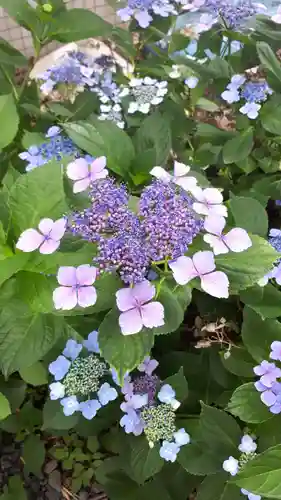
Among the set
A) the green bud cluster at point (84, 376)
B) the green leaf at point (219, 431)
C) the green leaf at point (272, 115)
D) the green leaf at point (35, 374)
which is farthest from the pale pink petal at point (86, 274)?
the green leaf at point (272, 115)

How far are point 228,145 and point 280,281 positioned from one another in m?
0.40

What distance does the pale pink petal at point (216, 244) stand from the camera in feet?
2.45

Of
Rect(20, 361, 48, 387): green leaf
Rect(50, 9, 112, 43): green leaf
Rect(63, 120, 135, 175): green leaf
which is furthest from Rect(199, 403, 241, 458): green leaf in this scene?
Rect(50, 9, 112, 43): green leaf

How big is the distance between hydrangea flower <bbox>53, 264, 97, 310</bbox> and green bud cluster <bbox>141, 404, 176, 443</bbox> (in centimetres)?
32

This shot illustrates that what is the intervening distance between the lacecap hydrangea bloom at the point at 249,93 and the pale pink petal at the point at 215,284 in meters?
0.59

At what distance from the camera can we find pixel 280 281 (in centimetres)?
98

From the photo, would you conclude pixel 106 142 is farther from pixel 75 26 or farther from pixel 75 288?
pixel 75 288

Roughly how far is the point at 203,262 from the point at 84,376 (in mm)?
327

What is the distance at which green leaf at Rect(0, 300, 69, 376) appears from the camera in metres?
0.86

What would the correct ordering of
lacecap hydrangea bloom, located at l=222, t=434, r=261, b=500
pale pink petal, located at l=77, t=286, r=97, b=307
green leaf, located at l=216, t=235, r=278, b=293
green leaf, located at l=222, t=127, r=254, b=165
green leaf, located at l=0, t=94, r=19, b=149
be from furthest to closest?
1. green leaf, located at l=222, t=127, r=254, b=165
2. green leaf, located at l=0, t=94, r=19, b=149
3. lacecap hydrangea bloom, located at l=222, t=434, r=261, b=500
4. green leaf, located at l=216, t=235, r=278, b=293
5. pale pink petal, located at l=77, t=286, r=97, b=307

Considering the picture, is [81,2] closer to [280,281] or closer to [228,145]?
[228,145]

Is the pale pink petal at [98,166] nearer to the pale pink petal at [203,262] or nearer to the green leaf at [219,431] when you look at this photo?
the pale pink petal at [203,262]

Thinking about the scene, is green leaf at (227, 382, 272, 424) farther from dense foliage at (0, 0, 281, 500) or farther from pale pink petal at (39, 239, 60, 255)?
pale pink petal at (39, 239, 60, 255)

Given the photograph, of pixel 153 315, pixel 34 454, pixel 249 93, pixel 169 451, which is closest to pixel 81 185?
pixel 153 315
